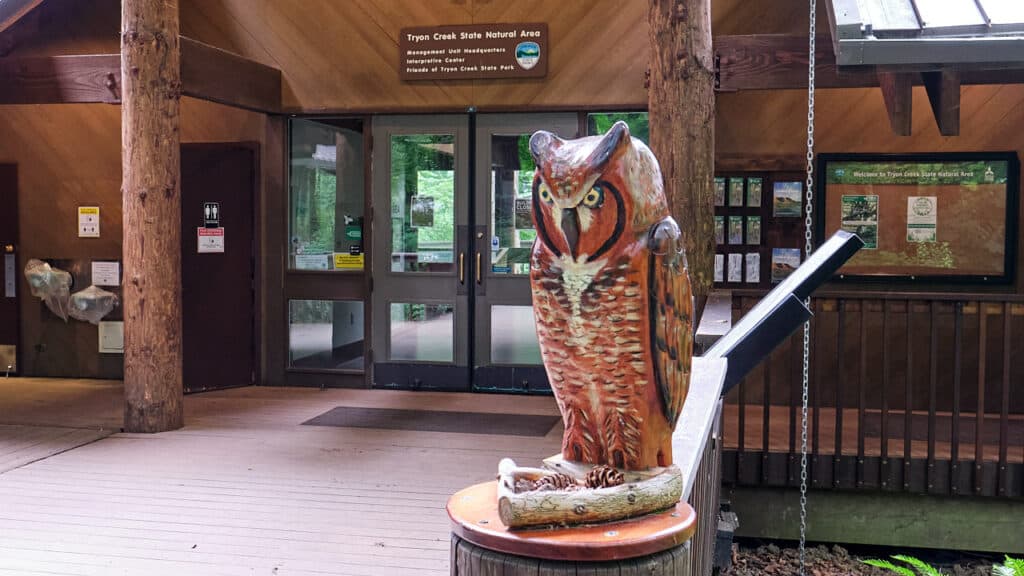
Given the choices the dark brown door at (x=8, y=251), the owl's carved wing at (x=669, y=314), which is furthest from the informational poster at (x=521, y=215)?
the owl's carved wing at (x=669, y=314)

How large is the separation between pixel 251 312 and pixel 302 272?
56 cm

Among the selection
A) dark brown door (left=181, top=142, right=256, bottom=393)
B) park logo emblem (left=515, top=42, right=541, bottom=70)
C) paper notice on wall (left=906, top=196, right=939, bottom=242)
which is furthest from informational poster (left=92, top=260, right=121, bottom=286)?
paper notice on wall (left=906, top=196, right=939, bottom=242)

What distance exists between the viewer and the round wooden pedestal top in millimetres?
1262

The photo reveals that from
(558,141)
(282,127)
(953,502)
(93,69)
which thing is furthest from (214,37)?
(558,141)

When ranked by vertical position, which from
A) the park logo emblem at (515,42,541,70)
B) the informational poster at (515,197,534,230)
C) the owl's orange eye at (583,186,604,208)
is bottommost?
the owl's orange eye at (583,186,604,208)

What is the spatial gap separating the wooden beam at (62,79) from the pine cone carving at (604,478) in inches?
226

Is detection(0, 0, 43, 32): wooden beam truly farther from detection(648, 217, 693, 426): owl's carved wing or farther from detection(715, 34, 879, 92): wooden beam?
detection(648, 217, 693, 426): owl's carved wing

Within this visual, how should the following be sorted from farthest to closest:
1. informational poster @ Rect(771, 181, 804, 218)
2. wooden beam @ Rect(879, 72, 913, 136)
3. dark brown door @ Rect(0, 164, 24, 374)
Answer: dark brown door @ Rect(0, 164, 24, 374) → informational poster @ Rect(771, 181, 804, 218) → wooden beam @ Rect(879, 72, 913, 136)

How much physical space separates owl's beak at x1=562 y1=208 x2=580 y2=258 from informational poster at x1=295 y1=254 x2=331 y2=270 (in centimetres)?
660

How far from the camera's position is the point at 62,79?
6.32 m

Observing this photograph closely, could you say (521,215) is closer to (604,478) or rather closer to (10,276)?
(10,276)

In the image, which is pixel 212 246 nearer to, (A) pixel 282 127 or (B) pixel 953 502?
(A) pixel 282 127

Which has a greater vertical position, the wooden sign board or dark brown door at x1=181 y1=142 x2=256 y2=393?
the wooden sign board

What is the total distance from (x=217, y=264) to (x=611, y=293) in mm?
6819
